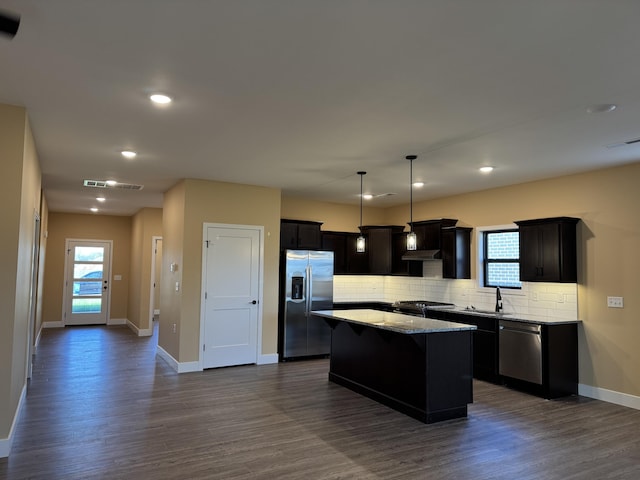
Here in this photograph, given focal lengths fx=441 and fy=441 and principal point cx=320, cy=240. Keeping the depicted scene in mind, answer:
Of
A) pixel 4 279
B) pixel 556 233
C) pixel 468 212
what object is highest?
pixel 468 212

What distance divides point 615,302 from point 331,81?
14.4ft

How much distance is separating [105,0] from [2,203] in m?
2.22

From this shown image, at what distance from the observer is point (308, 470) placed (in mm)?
3293

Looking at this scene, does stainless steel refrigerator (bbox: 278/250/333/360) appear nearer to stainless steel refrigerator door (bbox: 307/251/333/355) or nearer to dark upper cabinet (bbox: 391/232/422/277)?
stainless steel refrigerator door (bbox: 307/251/333/355)

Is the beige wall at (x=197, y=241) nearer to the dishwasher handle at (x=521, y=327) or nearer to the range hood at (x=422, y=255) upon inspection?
the range hood at (x=422, y=255)

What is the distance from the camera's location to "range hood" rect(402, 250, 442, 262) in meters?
7.15

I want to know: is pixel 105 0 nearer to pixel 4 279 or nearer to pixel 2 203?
pixel 2 203

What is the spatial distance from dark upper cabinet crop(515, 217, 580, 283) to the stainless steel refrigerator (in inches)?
123

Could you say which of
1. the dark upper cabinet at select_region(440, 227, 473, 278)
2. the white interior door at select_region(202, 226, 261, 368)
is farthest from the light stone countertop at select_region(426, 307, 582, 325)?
the white interior door at select_region(202, 226, 261, 368)

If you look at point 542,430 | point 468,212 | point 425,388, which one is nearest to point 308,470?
point 425,388

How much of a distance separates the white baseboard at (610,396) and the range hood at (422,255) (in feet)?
8.69

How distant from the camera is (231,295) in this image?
263 inches

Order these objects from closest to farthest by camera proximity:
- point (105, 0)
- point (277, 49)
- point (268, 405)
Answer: point (105, 0), point (277, 49), point (268, 405)

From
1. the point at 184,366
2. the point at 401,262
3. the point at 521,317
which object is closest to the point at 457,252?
the point at 401,262
